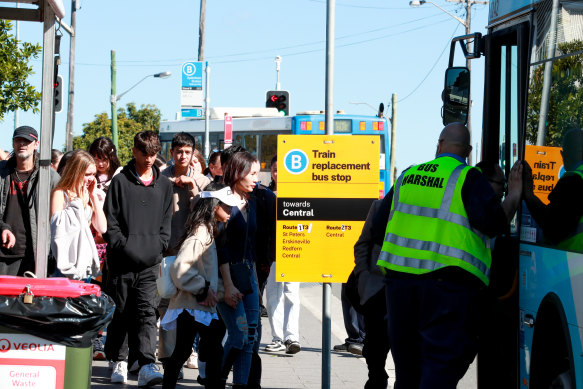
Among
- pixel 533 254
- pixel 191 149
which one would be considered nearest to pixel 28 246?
pixel 191 149

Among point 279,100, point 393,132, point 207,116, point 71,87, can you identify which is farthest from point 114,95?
point 393,132

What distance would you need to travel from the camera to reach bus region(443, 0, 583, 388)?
15.9ft

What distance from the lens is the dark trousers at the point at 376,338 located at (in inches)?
267

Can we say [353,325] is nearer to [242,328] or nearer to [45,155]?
[242,328]

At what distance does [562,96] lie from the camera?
5.26 meters

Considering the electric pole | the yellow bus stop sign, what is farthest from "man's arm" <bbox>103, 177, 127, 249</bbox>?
the electric pole

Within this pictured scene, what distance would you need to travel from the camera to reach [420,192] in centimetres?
556

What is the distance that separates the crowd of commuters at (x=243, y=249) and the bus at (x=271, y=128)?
1527 centimetres

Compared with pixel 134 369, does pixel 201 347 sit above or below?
above

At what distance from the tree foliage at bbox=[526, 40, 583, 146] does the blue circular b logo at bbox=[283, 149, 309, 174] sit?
2235mm

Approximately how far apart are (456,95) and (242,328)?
2.29m

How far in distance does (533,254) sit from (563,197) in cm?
52

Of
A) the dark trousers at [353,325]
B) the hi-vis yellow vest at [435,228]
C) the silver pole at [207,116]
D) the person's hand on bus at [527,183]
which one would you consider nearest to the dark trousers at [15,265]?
the hi-vis yellow vest at [435,228]

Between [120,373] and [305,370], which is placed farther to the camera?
[305,370]
